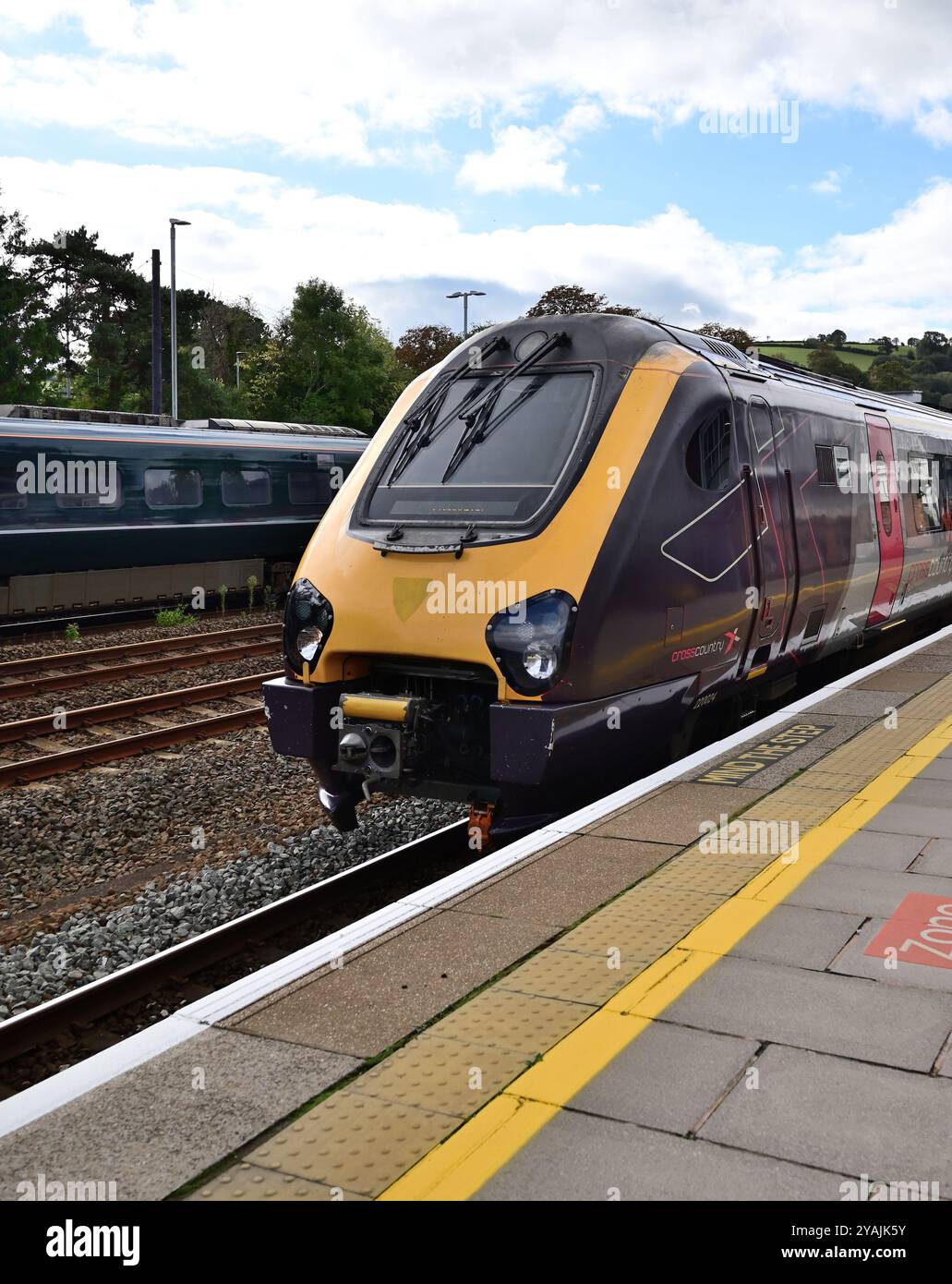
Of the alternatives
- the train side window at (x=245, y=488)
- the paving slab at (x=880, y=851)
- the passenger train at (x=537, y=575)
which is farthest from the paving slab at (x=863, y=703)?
the train side window at (x=245, y=488)

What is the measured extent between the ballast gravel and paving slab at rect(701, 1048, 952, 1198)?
381cm

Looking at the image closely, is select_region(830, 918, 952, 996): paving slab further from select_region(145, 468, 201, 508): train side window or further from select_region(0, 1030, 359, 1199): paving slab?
select_region(145, 468, 201, 508): train side window

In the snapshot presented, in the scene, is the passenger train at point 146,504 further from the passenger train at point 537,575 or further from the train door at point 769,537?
the train door at point 769,537

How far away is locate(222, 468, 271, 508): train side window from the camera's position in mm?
20406

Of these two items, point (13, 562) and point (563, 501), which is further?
point (13, 562)

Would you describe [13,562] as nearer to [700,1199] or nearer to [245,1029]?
[245,1029]

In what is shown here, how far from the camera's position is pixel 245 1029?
12.5ft

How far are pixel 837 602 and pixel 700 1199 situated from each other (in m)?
7.51

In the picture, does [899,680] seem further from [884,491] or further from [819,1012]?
[819,1012]

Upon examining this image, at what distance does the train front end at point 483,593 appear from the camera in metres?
6.19

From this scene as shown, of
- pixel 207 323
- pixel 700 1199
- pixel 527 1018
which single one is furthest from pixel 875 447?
pixel 207 323

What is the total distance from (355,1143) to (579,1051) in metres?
0.78
